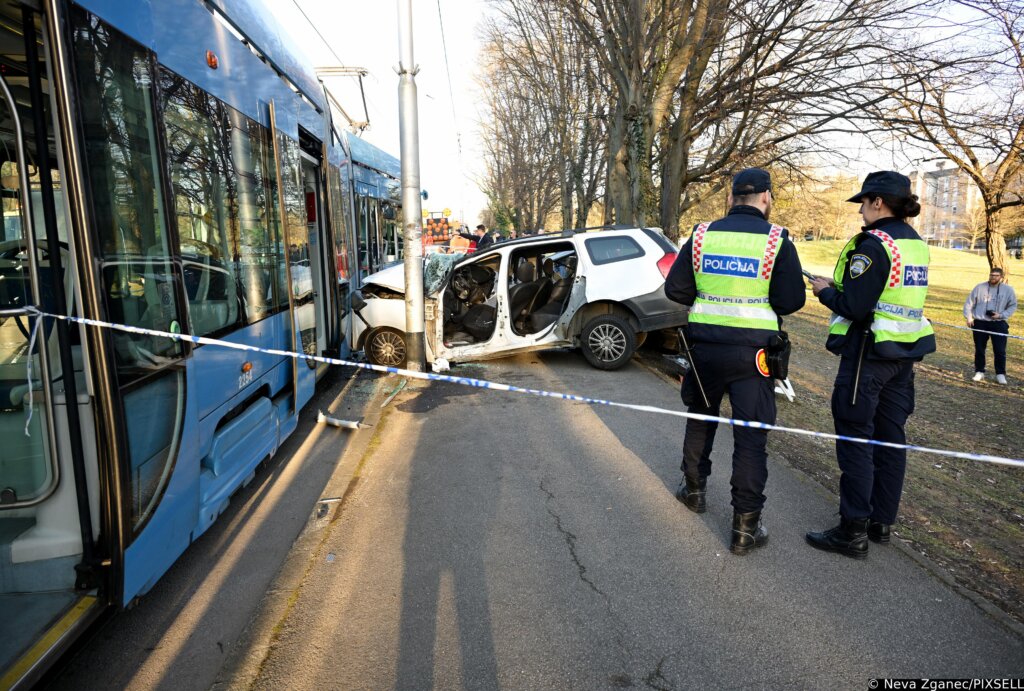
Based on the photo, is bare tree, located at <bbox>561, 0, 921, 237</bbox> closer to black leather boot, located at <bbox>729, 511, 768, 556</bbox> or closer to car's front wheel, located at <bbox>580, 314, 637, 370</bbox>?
car's front wheel, located at <bbox>580, 314, 637, 370</bbox>

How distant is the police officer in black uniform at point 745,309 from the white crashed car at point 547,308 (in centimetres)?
412

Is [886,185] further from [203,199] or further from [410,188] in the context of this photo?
[410,188]

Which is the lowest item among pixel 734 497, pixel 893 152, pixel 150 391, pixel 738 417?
pixel 734 497

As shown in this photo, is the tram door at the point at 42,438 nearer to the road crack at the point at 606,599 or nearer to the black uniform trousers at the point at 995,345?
the road crack at the point at 606,599

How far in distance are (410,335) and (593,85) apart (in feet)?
48.5

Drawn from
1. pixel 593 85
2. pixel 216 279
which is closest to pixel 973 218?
pixel 593 85

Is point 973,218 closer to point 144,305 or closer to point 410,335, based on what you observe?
point 410,335

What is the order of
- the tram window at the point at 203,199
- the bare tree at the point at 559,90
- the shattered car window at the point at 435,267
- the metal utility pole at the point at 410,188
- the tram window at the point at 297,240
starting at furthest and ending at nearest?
the bare tree at the point at 559,90
the shattered car window at the point at 435,267
the metal utility pole at the point at 410,188
the tram window at the point at 297,240
the tram window at the point at 203,199

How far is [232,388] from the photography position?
12.6 feet

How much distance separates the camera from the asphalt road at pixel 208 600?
2.63 meters

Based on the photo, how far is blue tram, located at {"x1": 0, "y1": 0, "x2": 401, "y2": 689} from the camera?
93.8 inches

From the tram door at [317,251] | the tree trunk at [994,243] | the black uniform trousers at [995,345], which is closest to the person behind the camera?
the tram door at [317,251]

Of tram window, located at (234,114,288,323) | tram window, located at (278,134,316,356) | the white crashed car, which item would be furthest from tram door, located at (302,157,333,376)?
tram window, located at (234,114,288,323)

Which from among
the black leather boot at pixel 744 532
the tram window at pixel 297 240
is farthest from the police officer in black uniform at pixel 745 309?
the tram window at pixel 297 240
